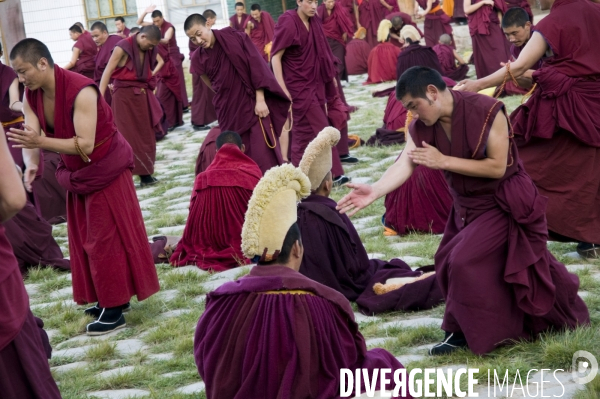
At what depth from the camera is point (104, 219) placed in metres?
5.08

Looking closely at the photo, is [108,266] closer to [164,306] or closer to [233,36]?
[164,306]

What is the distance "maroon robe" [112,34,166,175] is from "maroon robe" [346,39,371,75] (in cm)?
864

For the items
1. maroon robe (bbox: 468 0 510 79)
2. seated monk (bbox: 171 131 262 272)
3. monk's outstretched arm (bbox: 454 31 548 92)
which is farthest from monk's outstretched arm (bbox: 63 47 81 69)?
monk's outstretched arm (bbox: 454 31 548 92)

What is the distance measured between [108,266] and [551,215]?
2501 millimetres

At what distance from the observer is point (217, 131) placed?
764 centimetres

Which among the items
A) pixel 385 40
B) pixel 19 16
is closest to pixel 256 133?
pixel 19 16

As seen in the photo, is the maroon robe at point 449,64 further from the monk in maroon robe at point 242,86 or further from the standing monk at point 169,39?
the monk in maroon robe at point 242,86

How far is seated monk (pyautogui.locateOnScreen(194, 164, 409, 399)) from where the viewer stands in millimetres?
3066

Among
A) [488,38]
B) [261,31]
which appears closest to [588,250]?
[488,38]

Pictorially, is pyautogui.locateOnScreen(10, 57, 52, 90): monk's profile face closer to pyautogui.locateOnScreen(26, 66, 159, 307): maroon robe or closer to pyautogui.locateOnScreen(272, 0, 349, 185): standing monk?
pyautogui.locateOnScreen(26, 66, 159, 307): maroon robe

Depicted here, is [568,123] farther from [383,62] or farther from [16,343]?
[383,62]

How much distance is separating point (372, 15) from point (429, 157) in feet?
50.9

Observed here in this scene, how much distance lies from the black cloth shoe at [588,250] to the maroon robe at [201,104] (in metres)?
8.23

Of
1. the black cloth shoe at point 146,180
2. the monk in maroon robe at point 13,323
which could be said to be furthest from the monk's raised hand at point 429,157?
the black cloth shoe at point 146,180
